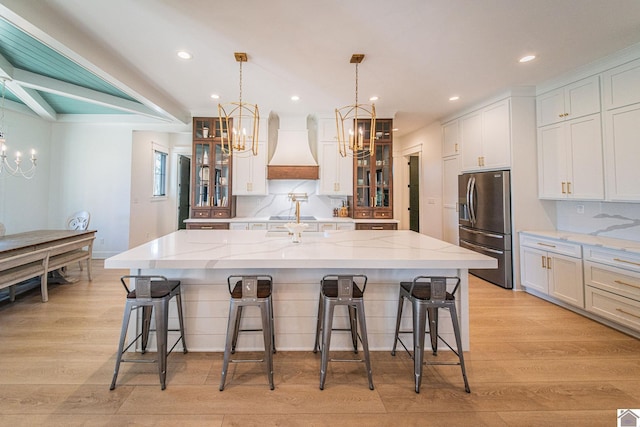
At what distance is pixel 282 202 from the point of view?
5.06 metres

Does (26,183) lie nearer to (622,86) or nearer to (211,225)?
(211,225)

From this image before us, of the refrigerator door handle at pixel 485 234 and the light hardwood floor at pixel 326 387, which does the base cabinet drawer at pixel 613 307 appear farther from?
the refrigerator door handle at pixel 485 234

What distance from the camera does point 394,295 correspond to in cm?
222

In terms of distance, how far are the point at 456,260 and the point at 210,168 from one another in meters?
4.19

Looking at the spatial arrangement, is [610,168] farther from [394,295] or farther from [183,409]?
[183,409]

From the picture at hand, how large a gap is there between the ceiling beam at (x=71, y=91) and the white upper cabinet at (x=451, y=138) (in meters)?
5.14

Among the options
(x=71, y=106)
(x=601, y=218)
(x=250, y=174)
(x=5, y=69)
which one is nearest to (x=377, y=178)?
(x=250, y=174)

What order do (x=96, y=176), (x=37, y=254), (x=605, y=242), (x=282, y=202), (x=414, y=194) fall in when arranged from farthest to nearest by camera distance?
(x=414, y=194) < (x=96, y=176) < (x=282, y=202) < (x=37, y=254) < (x=605, y=242)

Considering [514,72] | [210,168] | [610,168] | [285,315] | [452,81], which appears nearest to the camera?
[285,315]

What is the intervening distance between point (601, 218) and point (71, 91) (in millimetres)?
7171

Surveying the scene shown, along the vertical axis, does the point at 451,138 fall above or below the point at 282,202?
above

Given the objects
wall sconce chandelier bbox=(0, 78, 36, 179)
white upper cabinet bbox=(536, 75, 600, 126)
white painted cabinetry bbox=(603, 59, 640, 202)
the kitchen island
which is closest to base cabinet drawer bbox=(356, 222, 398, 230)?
the kitchen island

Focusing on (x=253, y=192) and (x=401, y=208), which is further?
(x=401, y=208)

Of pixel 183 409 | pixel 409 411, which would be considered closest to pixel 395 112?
pixel 409 411
